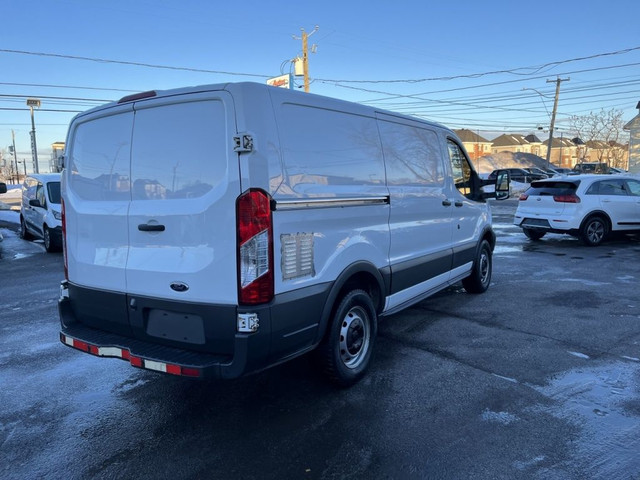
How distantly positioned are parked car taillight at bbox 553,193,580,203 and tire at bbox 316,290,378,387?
29.5ft

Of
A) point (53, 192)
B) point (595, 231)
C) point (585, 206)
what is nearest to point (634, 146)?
point (595, 231)

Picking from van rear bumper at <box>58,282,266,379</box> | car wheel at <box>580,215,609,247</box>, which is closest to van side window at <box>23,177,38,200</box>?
van rear bumper at <box>58,282,266,379</box>

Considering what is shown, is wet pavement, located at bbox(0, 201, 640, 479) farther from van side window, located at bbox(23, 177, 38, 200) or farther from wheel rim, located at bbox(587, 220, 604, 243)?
van side window, located at bbox(23, 177, 38, 200)

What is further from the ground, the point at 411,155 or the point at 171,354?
the point at 411,155

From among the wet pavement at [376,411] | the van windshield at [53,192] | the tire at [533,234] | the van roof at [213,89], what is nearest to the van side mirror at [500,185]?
the wet pavement at [376,411]

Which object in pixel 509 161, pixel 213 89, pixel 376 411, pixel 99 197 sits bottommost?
pixel 376 411

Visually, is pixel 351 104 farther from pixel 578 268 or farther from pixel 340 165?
pixel 578 268

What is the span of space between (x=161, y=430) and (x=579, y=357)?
3692 mm

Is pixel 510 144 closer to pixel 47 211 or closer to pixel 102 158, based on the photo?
pixel 47 211

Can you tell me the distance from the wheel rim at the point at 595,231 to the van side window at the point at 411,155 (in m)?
7.69

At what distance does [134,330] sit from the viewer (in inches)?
133

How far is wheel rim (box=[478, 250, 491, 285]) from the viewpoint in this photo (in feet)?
22.5

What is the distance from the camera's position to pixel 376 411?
136 inches

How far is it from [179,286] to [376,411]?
1657mm
